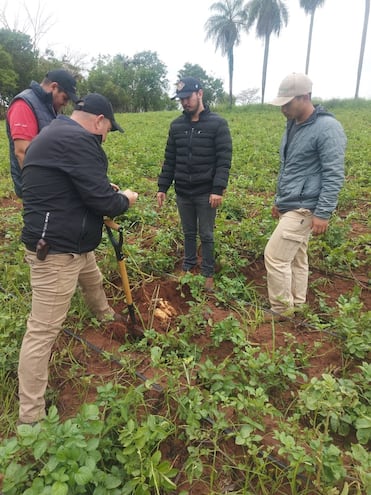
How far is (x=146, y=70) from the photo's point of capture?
3969 cm

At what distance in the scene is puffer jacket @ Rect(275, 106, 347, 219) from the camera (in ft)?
8.41

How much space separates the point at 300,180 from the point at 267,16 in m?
38.1

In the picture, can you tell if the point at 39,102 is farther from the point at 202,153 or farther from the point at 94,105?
the point at 202,153

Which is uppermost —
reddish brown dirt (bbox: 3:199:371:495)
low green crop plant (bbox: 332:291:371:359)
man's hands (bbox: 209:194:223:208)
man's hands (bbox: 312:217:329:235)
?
man's hands (bbox: 209:194:223:208)

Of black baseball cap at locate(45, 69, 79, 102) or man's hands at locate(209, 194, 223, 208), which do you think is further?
man's hands at locate(209, 194, 223, 208)

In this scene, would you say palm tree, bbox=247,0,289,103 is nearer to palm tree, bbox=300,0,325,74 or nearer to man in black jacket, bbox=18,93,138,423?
palm tree, bbox=300,0,325,74

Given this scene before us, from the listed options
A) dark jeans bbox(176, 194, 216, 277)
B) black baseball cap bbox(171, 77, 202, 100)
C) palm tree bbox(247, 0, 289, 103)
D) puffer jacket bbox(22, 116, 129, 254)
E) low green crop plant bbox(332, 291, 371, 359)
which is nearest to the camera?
puffer jacket bbox(22, 116, 129, 254)

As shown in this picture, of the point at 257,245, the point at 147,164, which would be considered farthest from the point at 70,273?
the point at 147,164

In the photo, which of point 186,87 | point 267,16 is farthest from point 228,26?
point 186,87

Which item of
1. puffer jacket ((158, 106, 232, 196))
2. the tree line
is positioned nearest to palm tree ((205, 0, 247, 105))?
the tree line

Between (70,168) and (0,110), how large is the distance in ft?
98.4

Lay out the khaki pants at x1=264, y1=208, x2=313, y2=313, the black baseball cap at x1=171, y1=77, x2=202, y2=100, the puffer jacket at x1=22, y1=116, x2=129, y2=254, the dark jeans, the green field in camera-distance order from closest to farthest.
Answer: the green field → the puffer jacket at x1=22, y1=116, x2=129, y2=254 → the khaki pants at x1=264, y1=208, x2=313, y2=313 → the black baseball cap at x1=171, y1=77, x2=202, y2=100 → the dark jeans

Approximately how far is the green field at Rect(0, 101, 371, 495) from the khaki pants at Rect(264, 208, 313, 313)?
209mm

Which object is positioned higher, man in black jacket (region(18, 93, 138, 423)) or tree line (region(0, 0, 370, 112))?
tree line (region(0, 0, 370, 112))
